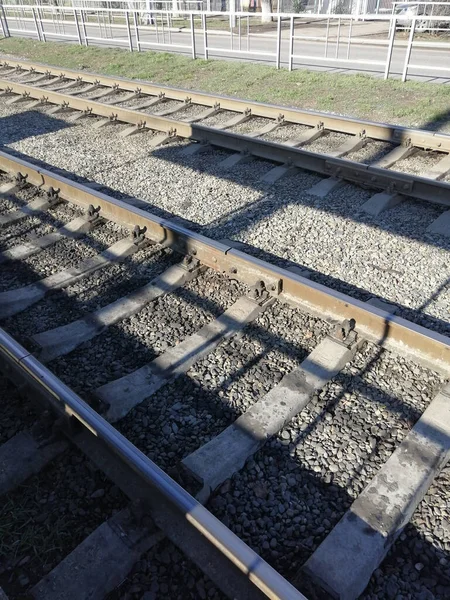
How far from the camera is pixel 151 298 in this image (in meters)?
4.28

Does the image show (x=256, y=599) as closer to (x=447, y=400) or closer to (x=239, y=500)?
(x=239, y=500)

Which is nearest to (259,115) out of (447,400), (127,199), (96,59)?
(127,199)

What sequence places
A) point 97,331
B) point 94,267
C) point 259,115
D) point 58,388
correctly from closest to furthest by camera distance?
point 58,388
point 97,331
point 94,267
point 259,115

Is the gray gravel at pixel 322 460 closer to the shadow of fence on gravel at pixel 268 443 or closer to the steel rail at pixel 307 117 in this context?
the shadow of fence on gravel at pixel 268 443

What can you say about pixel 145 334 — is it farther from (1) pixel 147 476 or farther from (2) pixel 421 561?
(2) pixel 421 561

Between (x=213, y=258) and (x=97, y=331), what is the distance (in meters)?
1.25

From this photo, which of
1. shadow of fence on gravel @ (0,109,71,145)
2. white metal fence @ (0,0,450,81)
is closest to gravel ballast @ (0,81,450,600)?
shadow of fence on gravel @ (0,109,71,145)

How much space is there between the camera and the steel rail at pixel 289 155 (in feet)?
19.4

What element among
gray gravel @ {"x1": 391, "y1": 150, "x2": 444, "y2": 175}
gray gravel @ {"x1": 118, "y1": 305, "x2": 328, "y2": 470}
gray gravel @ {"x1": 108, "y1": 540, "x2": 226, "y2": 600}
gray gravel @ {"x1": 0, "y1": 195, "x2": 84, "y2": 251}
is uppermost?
gray gravel @ {"x1": 108, "y1": 540, "x2": 226, "y2": 600}

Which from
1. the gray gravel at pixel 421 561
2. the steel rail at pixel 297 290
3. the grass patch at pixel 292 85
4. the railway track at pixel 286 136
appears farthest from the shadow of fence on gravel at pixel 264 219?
the grass patch at pixel 292 85

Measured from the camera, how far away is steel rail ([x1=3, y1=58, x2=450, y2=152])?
7227 millimetres

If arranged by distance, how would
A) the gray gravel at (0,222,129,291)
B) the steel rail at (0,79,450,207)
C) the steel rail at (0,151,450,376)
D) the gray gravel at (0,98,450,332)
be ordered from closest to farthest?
the steel rail at (0,151,450,376) → the gray gravel at (0,98,450,332) → the gray gravel at (0,222,129,291) → the steel rail at (0,79,450,207)

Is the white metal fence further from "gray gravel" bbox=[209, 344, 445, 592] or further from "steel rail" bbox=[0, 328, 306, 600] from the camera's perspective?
"steel rail" bbox=[0, 328, 306, 600]

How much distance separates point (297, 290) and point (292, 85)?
9332mm
